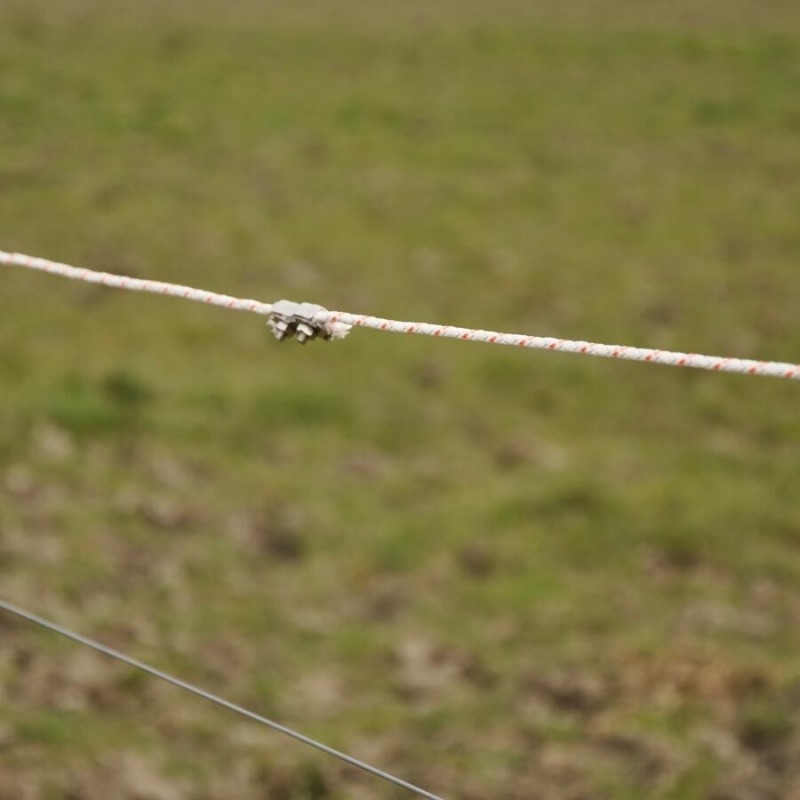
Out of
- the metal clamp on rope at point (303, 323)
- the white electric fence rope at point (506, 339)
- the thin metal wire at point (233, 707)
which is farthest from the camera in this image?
the metal clamp on rope at point (303, 323)

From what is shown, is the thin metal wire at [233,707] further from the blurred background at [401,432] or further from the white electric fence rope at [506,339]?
the blurred background at [401,432]

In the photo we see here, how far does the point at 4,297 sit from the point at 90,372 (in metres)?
1.36

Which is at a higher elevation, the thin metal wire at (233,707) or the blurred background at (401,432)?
the blurred background at (401,432)

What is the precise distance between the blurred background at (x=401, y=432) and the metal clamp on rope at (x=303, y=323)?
1.74 metres

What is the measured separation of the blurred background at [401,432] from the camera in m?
3.67

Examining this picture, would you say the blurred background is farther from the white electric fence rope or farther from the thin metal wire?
the white electric fence rope

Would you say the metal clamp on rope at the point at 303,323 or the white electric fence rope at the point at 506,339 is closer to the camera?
the white electric fence rope at the point at 506,339

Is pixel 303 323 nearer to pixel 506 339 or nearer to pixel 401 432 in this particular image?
pixel 506 339

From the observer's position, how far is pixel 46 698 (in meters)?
3.65

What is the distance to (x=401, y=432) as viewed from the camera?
5.76m

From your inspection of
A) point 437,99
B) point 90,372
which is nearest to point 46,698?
point 90,372

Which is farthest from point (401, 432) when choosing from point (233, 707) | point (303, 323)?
point (233, 707)

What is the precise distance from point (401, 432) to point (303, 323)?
3.40 metres

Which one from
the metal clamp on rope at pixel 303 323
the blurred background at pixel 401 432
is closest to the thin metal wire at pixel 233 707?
the metal clamp on rope at pixel 303 323
